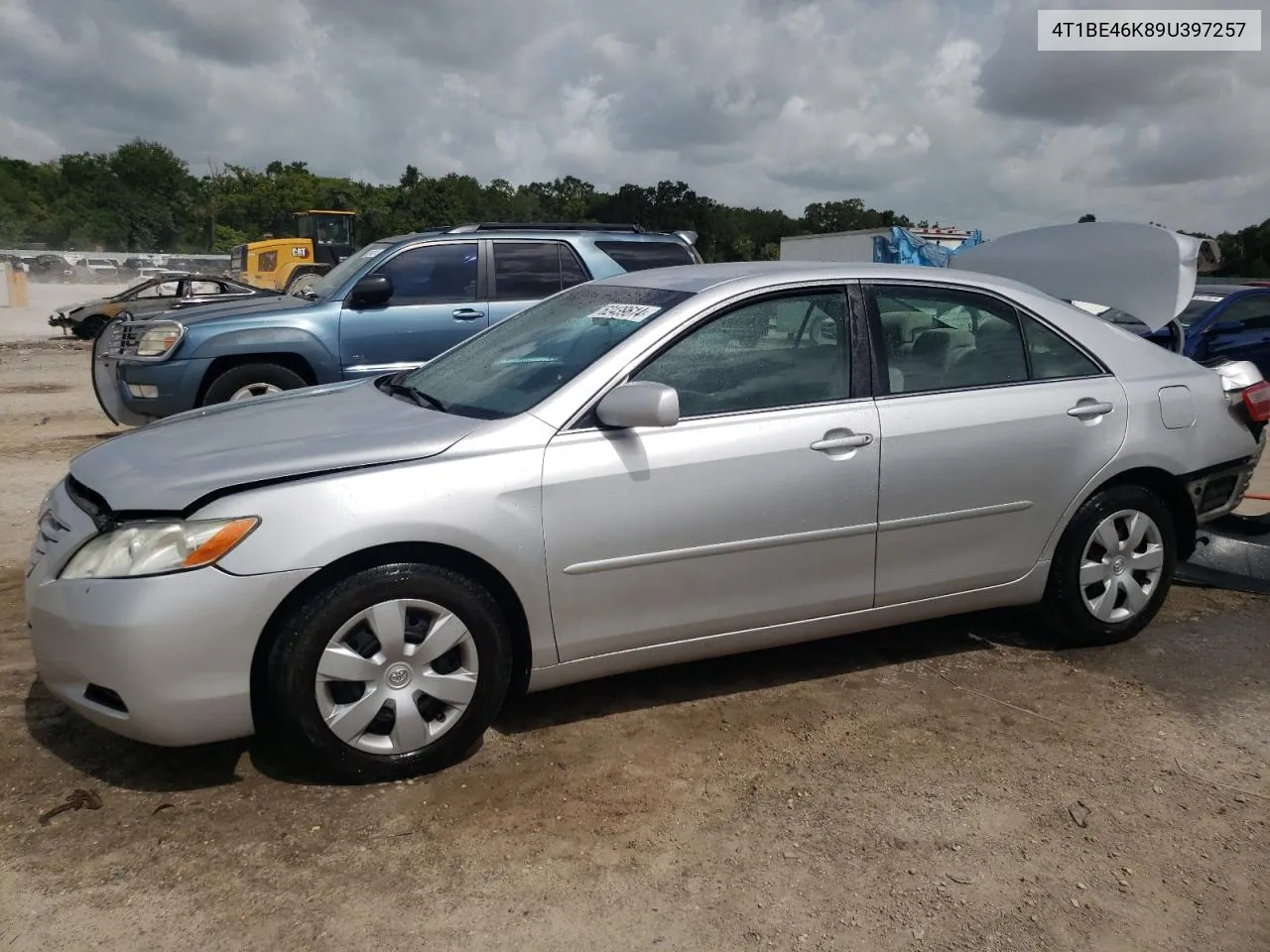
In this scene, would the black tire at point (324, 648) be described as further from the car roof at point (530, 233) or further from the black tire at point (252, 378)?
the car roof at point (530, 233)

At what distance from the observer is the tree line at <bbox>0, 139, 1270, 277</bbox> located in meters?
59.3

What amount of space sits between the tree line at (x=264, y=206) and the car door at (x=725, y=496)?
4980 centimetres

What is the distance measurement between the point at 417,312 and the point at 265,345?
1085 mm

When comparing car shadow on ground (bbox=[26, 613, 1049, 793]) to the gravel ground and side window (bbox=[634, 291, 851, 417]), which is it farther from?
the gravel ground

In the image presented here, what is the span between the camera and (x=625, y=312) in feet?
12.4

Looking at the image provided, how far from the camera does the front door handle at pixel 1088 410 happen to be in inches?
162

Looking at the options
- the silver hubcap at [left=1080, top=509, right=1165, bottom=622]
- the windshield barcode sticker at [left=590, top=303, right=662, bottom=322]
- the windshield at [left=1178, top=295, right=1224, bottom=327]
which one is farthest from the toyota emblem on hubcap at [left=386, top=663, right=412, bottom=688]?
the windshield at [left=1178, top=295, right=1224, bottom=327]

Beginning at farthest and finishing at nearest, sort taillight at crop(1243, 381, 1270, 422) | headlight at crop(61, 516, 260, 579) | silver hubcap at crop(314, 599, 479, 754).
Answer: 1. taillight at crop(1243, 381, 1270, 422)
2. silver hubcap at crop(314, 599, 479, 754)
3. headlight at crop(61, 516, 260, 579)

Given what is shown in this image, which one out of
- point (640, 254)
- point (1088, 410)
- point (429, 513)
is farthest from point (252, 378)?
point (1088, 410)

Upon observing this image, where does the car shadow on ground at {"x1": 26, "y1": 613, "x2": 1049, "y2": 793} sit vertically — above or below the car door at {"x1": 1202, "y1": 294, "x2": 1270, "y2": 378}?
below

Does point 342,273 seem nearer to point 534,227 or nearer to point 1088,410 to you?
point 534,227

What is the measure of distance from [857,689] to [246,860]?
7.32 ft

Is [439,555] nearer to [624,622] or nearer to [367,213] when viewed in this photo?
[624,622]

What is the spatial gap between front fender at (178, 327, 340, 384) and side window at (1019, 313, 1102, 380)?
4997 millimetres
